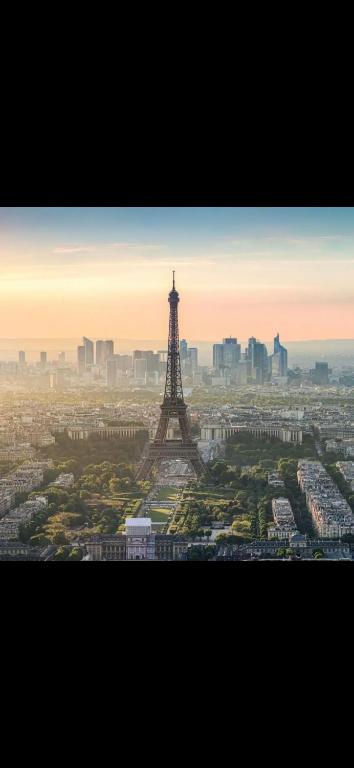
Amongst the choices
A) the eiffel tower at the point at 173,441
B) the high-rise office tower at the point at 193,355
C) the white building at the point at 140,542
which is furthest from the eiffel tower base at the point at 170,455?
the white building at the point at 140,542

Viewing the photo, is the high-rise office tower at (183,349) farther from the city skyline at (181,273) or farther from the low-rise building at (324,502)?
the low-rise building at (324,502)

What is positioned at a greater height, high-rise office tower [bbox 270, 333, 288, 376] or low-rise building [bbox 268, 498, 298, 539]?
high-rise office tower [bbox 270, 333, 288, 376]

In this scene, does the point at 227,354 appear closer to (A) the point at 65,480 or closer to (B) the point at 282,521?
(B) the point at 282,521

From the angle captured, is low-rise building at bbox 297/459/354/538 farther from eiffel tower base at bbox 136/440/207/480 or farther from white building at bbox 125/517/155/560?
white building at bbox 125/517/155/560

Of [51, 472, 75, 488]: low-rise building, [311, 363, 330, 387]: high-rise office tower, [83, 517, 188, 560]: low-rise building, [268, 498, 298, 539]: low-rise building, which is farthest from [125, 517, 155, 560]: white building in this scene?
[311, 363, 330, 387]: high-rise office tower
